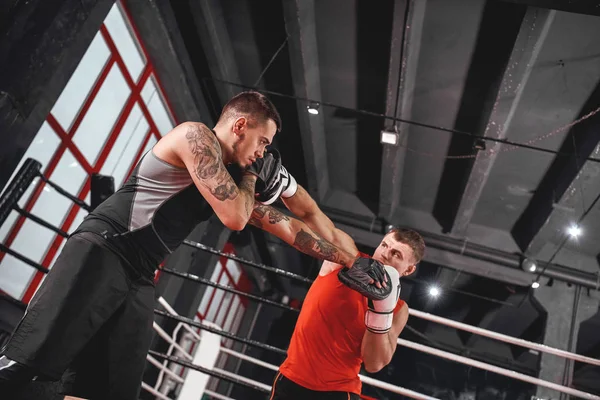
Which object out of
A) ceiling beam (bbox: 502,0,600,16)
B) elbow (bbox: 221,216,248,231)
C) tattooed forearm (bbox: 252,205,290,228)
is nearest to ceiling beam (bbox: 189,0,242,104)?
ceiling beam (bbox: 502,0,600,16)

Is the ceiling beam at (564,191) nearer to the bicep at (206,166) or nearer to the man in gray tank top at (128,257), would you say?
the man in gray tank top at (128,257)

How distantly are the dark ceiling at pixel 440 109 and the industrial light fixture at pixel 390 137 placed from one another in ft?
0.76

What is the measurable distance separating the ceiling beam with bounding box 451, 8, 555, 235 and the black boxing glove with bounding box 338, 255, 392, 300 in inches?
146

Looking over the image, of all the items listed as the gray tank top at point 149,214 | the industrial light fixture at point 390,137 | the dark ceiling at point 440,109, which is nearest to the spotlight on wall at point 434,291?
the dark ceiling at point 440,109

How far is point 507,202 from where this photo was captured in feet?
23.6

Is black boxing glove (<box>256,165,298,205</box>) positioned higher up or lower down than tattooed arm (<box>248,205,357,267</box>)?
higher up

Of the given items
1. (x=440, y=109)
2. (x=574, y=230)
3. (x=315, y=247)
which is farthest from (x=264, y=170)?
(x=574, y=230)

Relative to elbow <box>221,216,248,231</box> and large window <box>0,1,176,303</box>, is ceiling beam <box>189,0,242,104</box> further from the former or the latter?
elbow <box>221,216,248,231</box>

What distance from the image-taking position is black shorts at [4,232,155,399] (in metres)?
1.49

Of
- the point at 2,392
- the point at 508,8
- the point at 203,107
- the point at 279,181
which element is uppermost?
the point at 508,8

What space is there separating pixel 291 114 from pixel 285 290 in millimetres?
7273

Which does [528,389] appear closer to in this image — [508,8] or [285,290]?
[285,290]

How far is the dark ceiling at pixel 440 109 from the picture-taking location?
484 centimetres

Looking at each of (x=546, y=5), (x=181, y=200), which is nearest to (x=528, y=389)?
(x=546, y=5)
